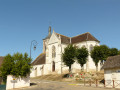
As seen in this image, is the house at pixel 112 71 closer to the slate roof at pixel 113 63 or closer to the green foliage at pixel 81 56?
the slate roof at pixel 113 63

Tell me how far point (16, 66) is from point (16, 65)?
0.94 ft

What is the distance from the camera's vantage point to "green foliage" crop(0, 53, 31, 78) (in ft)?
71.4

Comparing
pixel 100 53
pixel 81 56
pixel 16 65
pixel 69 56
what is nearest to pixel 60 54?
pixel 81 56

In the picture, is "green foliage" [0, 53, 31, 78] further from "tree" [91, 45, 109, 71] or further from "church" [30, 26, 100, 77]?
Result: "tree" [91, 45, 109, 71]

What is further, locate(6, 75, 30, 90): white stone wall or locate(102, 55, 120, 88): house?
locate(102, 55, 120, 88): house

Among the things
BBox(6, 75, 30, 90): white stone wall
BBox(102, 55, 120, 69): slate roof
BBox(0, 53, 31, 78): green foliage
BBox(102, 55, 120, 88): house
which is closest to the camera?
BBox(6, 75, 30, 90): white stone wall

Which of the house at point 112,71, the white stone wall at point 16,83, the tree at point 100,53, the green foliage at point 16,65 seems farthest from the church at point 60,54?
the green foliage at point 16,65

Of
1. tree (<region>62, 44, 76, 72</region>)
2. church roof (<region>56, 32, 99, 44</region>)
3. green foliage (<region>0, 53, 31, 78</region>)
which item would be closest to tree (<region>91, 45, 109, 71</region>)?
church roof (<region>56, 32, 99, 44</region>)

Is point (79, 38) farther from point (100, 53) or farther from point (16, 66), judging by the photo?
point (16, 66)

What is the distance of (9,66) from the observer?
21922 millimetres

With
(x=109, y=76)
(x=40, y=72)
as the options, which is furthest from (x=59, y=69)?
(x=109, y=76)

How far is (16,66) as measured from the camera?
2191cm

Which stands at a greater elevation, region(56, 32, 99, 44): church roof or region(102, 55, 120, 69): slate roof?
region(56, 32, 99, 44): church roof

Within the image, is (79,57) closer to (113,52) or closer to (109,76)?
(113,52)
